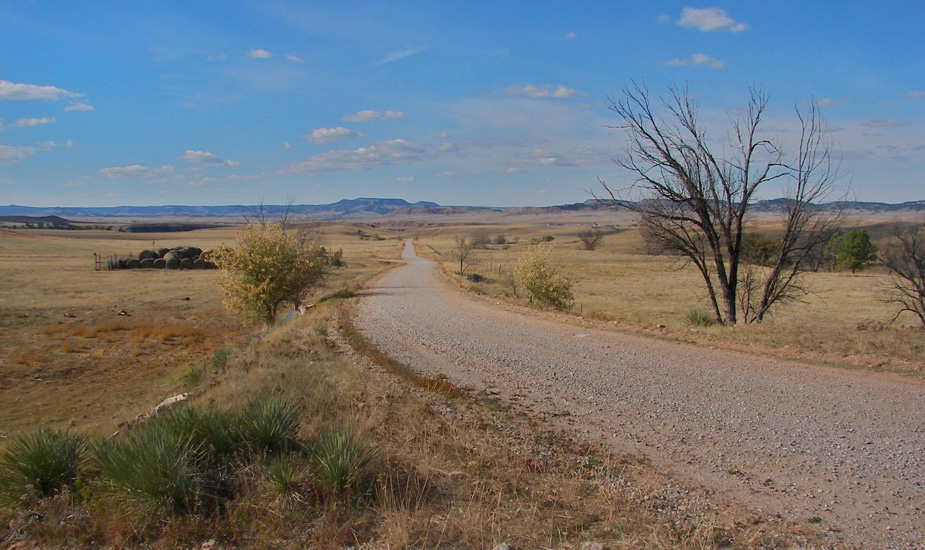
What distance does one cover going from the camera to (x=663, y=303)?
42969 millimetres

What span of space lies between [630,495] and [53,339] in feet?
94.5

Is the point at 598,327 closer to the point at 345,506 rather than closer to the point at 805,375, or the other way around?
the point at 805,375

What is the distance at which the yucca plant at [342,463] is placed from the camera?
545cm

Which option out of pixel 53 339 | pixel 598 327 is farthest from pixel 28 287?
pixel 598 327

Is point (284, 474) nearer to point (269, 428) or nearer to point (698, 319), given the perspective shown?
point (269, 428)

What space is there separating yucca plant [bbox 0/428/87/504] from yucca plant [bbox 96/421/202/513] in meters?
0.39

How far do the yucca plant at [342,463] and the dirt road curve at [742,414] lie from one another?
3028 mm

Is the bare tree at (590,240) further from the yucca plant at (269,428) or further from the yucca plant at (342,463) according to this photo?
the yucca plant at (342,463)

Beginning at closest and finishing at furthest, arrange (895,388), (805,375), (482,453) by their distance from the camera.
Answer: (482,453) → (895,388) → (805,375)

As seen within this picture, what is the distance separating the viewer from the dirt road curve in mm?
5246

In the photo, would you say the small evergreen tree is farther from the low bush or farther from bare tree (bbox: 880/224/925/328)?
the low bush

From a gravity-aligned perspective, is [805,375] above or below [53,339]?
above

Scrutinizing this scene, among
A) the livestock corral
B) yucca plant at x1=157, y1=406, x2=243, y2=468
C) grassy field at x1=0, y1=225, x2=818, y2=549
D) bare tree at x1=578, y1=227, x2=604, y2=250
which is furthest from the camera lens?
bare tree at x1=578, y1=227, x2=604, y2=250

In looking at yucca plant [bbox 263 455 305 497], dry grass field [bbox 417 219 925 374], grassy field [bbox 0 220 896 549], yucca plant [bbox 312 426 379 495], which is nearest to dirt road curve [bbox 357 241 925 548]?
grassy field [bbox 0 220 896 549]
